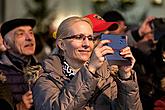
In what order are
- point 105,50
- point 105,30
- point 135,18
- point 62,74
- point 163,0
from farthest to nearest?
point 163,0
point 135,18
point 105,30
point 62,74
point 105,50

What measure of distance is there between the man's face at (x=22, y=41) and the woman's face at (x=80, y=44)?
1.72 metres

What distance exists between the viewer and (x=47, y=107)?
408 cm

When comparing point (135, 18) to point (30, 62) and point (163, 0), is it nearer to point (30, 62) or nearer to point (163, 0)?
point (163, 0)

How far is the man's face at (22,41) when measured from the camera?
20.0 feet

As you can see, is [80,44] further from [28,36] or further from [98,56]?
[28,36]

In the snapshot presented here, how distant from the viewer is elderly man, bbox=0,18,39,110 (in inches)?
219

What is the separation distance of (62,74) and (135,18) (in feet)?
84.0

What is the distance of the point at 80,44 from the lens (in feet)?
14.3

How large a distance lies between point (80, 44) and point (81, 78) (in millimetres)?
429

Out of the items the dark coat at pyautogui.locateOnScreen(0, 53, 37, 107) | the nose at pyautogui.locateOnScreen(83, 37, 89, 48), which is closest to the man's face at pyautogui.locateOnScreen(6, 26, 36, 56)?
the dark coat at pyautogui.locateOnScreen(0, 53, 37, 107)

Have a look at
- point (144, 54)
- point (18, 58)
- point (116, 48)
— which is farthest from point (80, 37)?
point (144, 54)

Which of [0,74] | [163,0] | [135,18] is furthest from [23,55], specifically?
[163,0]

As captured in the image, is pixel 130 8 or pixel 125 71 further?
pixel 130 8

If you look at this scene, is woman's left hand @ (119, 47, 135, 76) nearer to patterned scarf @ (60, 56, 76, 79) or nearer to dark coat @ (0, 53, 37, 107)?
patterned scarf @ (60, 56, 76, 79)
